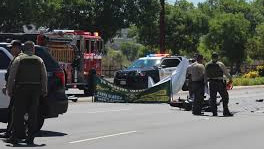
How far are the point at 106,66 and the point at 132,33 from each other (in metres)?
10.3

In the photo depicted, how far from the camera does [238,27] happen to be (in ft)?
253

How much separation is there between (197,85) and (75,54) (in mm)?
10796

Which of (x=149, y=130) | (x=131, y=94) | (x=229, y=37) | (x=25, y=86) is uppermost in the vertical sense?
(x=25, y=86)

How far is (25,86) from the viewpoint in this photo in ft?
40.1

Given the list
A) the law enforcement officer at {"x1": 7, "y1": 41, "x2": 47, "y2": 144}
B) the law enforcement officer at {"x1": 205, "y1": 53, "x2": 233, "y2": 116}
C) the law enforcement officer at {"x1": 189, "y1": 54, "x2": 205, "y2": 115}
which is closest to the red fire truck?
the law enforcement officer at {"x1": 189, "y1": 54, "x2": 205, "y2": 115}

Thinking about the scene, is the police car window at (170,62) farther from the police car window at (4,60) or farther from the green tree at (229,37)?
the green tree at (229,37)

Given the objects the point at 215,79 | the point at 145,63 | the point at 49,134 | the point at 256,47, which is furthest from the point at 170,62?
the point at 256,47

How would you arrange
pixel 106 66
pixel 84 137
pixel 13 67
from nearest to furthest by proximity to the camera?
1. pixel 13 67
2. pixel 84 137
3. pixel 106 66

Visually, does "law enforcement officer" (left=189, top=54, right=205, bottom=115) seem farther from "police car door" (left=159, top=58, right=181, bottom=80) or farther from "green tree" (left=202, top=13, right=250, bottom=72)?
"green tree" (left=202, top=13, right=250, bottom=72)

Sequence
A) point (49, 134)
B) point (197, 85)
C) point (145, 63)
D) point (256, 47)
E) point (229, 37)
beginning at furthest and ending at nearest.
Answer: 1. point (229, 37)
2. point (256, 47)
3. point (145, 63)
4. point (197, 85)
5. point (49, 134)

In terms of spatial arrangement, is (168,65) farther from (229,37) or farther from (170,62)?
(229,37)

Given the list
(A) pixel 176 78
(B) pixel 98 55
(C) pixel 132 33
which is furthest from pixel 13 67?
(C) pixel 132 33

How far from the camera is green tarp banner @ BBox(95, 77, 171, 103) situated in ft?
82.8

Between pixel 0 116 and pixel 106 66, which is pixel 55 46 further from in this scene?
pixel 106 66
